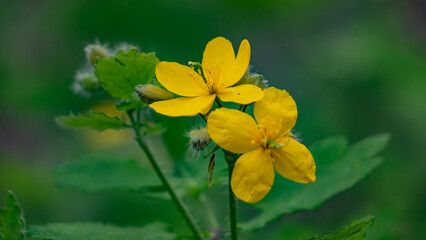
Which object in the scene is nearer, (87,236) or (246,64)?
(246,64)

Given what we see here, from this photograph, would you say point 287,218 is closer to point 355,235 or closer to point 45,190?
point 45,190

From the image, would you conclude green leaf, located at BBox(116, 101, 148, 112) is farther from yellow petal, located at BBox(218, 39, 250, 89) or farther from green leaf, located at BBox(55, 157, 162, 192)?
green leaf, located at BBox(55, 157, 162, 192)

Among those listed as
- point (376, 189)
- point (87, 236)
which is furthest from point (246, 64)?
point (376, 189)

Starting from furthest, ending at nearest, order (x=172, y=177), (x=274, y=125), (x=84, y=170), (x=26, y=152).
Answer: (x=26, y=152) < (x=84, y=170) < (x=172, y=177) < (x=274, y=125)

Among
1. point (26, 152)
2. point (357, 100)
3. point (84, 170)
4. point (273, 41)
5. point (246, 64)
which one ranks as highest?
point (273, 41)

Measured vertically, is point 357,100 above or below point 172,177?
above

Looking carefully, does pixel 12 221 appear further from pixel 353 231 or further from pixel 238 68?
pixel 353 231

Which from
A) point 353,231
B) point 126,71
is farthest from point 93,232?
point 353,231
